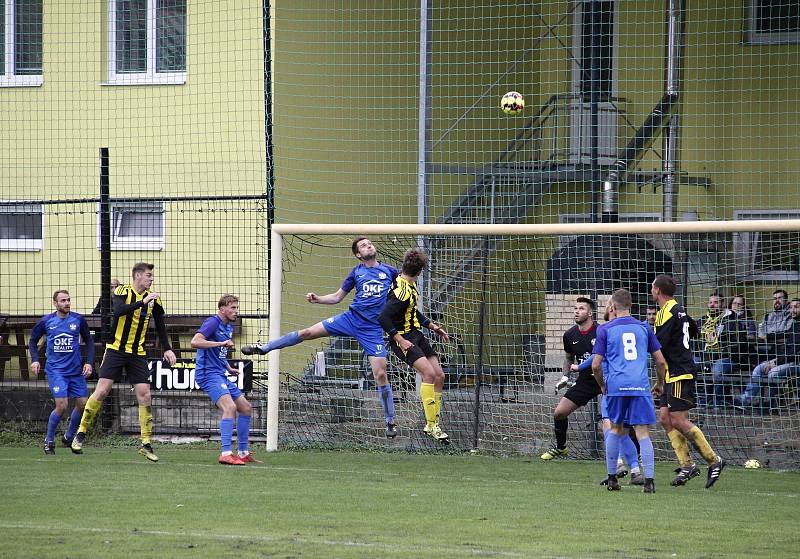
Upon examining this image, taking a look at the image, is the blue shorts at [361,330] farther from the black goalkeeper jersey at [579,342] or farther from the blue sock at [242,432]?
the black goalkeeper jersey at [579,342]

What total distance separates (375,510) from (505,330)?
6017mm

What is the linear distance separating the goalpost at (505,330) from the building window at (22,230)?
566 centimetres

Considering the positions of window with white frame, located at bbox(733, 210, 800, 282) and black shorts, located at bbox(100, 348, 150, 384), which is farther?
window with white frame, located at bbox(733, 210, 800, 282)

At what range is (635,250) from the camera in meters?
14.9

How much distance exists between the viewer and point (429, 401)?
44.0 feet

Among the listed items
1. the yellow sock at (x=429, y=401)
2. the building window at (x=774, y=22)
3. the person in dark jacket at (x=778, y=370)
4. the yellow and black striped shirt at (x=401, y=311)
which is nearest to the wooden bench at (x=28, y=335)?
the yellow and black striped shirt at (x=401, y=311)

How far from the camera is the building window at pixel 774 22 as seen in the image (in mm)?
17703

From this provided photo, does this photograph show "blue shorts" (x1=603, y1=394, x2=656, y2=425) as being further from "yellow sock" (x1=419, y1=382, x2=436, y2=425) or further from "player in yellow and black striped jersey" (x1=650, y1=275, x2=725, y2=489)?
"yellow sock" (x1=419, y1=382, x2=436, y2=425)

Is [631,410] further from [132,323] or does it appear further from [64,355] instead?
[64,355]

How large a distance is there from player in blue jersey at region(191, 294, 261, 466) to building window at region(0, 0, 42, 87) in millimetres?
8784

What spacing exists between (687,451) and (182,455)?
234 inches

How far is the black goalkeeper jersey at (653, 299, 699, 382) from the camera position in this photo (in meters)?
11.3

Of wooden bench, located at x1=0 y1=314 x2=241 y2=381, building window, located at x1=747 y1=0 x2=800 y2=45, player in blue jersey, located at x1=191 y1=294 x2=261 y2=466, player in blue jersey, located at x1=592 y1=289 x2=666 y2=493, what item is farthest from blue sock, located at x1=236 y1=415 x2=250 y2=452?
building window, located at x1=747 y1=0 x2=800 y2=45

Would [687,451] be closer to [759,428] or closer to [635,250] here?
[759,428]
